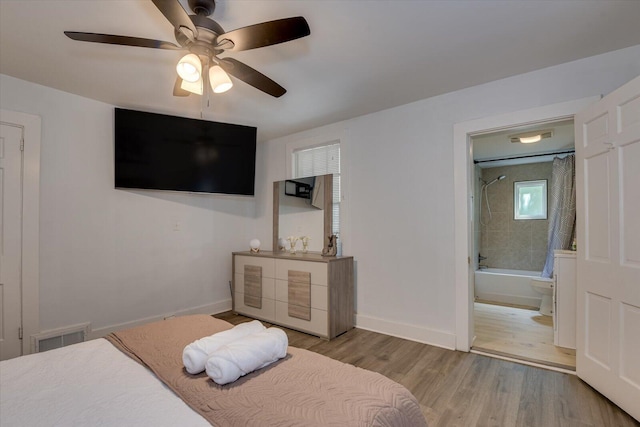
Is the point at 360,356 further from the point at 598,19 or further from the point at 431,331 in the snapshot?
the point at 598,19

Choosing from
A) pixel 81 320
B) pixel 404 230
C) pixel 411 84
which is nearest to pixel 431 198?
pixel 404 230

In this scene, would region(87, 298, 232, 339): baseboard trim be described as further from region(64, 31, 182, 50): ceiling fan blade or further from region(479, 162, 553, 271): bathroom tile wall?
region(479, 162, 553, 271): bathroom tile wall

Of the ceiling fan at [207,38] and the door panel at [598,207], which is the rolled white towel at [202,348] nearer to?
the ceiling fan at [207,38]

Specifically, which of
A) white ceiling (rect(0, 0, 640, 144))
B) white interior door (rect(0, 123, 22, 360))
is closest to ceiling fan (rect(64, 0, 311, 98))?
white ceiling (rect(0, 0, 640, 144))

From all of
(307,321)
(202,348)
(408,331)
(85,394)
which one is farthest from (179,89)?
(408,331)

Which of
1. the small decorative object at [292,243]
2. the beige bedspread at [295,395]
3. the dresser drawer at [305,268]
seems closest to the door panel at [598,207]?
the beige bedspread at [295,395]

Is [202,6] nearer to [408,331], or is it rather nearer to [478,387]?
[478,387]

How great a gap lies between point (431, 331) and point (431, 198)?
1.29 metres

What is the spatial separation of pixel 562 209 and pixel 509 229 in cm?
Result: 146

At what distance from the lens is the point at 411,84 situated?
2.65 meters

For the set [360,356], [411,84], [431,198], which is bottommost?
[360,356]

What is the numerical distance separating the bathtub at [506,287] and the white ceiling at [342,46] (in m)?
3.27

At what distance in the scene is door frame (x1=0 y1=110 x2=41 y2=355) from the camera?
257 cm

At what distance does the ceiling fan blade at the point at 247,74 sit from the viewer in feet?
5.86
